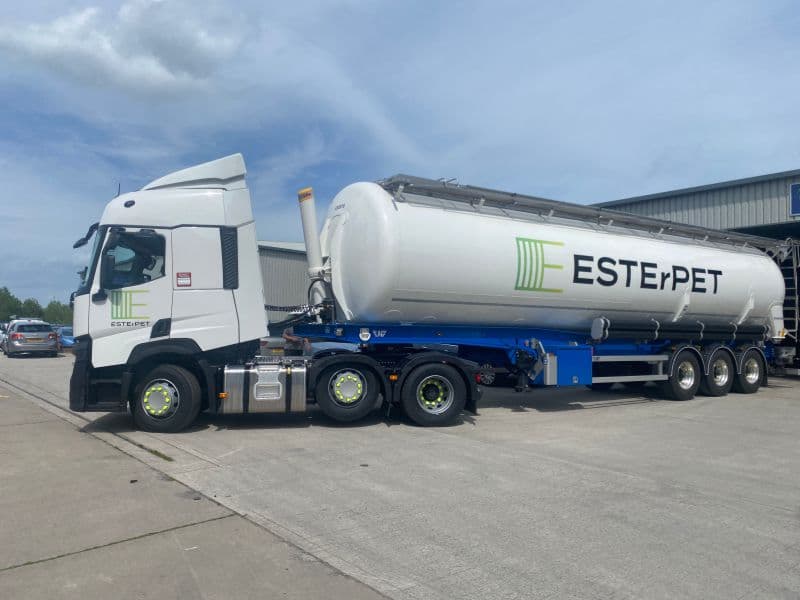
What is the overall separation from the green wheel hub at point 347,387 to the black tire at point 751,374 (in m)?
10.0

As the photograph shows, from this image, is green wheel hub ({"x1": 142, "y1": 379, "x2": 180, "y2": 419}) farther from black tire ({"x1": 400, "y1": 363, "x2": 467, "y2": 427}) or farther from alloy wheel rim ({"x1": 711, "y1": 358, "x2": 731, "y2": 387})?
alloy wheel rim ({"x1": 711, "y1": 358, "x2": 731, "y2": 387})

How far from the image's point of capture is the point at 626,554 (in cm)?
477

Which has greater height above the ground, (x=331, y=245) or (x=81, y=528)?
(x=331, y=245)

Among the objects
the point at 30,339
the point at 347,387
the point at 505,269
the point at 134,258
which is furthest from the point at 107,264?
the point at 30,339

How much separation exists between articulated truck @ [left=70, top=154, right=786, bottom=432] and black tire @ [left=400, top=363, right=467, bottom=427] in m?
0.02

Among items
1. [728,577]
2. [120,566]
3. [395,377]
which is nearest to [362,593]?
[120,566]

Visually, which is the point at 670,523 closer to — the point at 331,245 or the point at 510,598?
the point at 510,598

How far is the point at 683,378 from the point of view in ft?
45.6

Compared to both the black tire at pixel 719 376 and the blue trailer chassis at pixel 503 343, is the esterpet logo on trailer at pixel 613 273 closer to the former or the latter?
the blue trailer chassis at pixel 503 343

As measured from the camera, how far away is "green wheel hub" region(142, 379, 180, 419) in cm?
888

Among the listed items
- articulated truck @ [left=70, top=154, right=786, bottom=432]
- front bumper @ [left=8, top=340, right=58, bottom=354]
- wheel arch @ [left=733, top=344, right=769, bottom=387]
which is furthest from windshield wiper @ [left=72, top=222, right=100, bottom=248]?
front bumper @ [left=8, top=340, right=58, bottom=354]

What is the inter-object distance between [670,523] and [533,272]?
5.74m

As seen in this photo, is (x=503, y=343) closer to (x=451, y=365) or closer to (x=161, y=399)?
(x=451, y=365)

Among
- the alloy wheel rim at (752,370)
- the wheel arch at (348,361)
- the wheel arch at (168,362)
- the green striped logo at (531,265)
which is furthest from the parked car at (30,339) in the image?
the alloy wheel rim at (752,370)
